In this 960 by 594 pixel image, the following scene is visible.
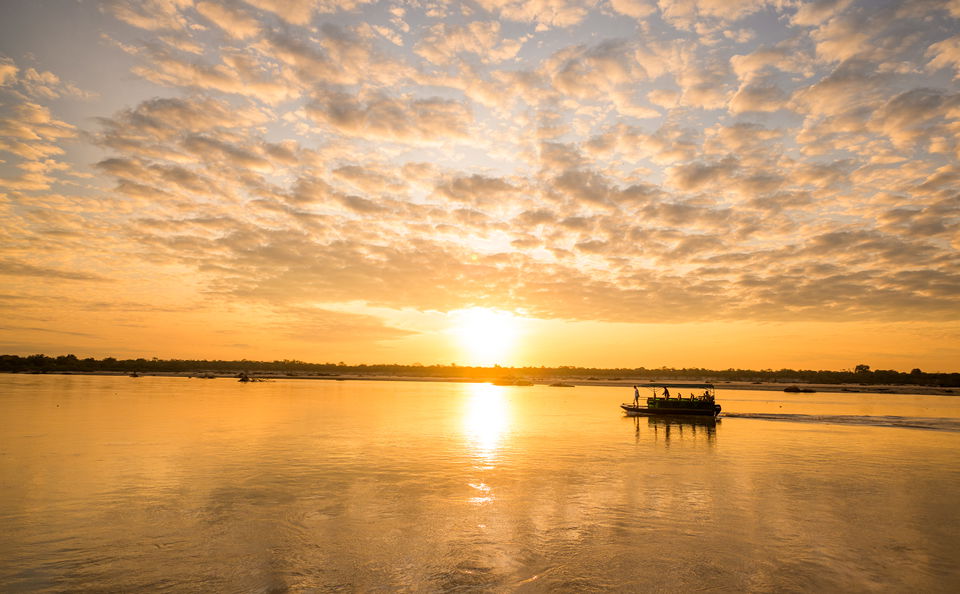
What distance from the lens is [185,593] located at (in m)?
11.0

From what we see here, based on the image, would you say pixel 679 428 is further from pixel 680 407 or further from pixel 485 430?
pixel 485 430

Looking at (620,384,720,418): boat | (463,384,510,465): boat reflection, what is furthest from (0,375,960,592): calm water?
(620,384,720,418): boat

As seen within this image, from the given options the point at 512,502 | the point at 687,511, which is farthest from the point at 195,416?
the point at 687,511

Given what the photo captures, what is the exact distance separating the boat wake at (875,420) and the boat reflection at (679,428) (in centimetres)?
730

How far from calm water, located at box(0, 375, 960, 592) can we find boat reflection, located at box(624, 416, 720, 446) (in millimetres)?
4884

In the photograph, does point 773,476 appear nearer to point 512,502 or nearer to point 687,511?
point 687,511

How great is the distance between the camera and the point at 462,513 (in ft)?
58.0

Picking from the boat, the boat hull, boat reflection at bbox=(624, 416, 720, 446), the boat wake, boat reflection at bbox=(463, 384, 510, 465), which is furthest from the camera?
the boat hull

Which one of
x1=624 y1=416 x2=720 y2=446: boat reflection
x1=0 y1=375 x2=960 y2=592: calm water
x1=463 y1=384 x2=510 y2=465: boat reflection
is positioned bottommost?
x1=624 y1=416 x2=720 y2=446: boat reflection

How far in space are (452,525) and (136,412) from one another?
4384 cm

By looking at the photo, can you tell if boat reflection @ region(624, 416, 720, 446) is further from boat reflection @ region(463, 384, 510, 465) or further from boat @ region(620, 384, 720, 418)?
boat reflection @ region(463, 384, 510, 465)

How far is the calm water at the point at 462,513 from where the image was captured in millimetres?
12359

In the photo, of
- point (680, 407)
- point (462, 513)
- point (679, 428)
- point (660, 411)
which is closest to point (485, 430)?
point (679, 428)

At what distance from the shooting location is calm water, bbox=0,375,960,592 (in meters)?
12.4
